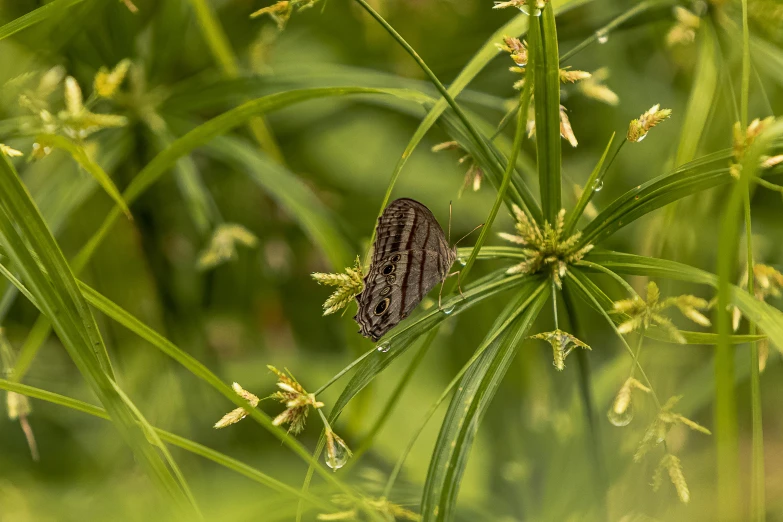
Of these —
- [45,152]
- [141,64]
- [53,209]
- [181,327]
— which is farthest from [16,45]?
[181,327]

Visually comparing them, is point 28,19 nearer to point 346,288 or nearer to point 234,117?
point 234,117

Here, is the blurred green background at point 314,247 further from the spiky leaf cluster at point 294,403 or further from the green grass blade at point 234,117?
the spiky leaf cluster at point 294,403

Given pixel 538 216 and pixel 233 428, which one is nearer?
pixel 538 216

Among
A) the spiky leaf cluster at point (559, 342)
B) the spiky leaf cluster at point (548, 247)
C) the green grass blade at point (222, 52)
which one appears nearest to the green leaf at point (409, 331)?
the spiky leaf cluster at point (548, 247)

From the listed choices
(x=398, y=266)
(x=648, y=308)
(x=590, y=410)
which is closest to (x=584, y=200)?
(x=648, y=308)

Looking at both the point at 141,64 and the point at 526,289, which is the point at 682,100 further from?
the point at 141,64

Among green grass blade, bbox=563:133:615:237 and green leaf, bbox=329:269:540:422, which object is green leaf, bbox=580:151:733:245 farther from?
green leaf, bbox=329:269:540:422
